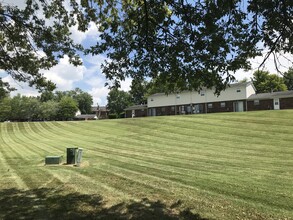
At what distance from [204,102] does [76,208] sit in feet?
141

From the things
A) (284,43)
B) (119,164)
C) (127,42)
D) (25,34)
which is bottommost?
(119,164)

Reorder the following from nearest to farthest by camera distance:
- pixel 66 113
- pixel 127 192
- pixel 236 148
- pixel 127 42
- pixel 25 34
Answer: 1. pixel 127 42
2. pixel 127 192
3. pixel 25 34
4. pixel 236 148
5. pixel 66 113

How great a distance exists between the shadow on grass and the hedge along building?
34780 mm

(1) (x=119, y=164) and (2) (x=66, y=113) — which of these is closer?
(1) (x=119, y=164)

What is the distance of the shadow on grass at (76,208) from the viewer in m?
6.60

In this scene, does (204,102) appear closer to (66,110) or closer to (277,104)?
(277,104)

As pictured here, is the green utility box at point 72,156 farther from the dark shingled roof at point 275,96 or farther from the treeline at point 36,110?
the treeline at point 36,110

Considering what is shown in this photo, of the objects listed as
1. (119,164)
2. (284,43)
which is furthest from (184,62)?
(119,164)

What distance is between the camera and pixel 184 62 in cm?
717

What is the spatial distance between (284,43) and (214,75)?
1.77m

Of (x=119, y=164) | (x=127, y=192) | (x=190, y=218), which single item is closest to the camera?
(x=190, y=218)

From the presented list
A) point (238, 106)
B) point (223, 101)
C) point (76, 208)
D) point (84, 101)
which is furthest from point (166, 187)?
point (84, 101)

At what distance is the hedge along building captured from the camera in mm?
44594

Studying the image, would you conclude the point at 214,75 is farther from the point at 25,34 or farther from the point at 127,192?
the point at 25,34
